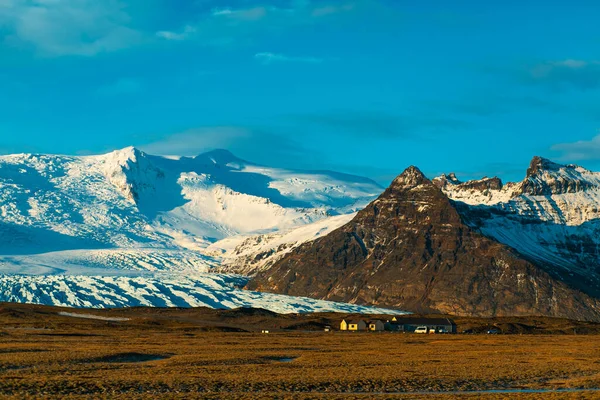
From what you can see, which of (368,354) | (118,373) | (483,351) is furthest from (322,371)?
(483,351)

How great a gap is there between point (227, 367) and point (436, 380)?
71.1ft

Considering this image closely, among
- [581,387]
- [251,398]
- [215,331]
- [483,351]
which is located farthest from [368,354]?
[215,331]

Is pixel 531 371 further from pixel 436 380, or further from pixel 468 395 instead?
pixel 468 395

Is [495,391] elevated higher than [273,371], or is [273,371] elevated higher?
[273,371]

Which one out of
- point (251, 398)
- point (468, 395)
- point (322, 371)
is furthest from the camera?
point (322, 371)

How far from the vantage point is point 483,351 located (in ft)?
402

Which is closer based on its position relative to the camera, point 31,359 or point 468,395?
point 468,395

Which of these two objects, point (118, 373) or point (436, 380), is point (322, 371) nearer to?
point (436, 380)

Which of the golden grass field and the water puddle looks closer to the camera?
the golden grass field

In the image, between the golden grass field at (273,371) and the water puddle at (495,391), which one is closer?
the golden grass field at (273,371)

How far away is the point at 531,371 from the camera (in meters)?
87.8

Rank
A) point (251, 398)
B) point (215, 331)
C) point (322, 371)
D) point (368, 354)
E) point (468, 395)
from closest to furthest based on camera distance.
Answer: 1. point (251, 398)
2. point (468, 395)
3. point (322, 371)
4. point (368, 354)
5. point (215, 331)

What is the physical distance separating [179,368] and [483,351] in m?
54.0

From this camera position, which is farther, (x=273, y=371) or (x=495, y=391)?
(x=273, y=371)
